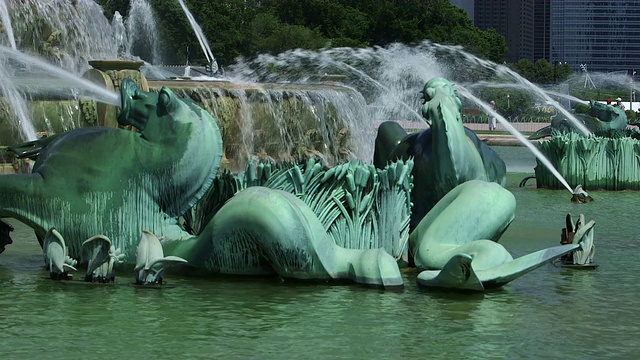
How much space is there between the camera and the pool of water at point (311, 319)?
7.52 meters

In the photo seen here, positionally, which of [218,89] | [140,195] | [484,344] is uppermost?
[218,89]

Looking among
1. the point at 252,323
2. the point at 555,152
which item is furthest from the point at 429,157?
the point at 555,152

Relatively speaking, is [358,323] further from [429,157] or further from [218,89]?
[218,89]

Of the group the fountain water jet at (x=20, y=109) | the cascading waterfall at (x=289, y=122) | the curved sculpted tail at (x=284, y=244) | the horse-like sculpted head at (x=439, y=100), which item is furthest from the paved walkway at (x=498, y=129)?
the curved sculpted tail at (x=284, y=244)

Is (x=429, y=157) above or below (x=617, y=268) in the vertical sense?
above

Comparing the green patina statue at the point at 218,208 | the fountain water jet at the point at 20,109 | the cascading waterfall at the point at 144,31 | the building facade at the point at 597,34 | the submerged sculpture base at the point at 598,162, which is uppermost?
the building facade at the point at 597,34

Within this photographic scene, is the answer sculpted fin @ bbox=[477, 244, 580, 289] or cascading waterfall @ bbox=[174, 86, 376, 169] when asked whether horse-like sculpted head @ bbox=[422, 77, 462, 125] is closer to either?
sculpted fin @ bbox=[477, 244, 580, 289]

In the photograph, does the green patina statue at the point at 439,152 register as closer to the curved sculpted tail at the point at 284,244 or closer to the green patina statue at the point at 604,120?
the curved sculpted tail at the point at 284,244

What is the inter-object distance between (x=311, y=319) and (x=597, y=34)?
627 feet

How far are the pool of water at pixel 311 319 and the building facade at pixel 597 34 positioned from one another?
17921 cm

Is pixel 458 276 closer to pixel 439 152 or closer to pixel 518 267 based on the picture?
pixel 518 267

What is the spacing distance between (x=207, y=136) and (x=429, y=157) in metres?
2.01

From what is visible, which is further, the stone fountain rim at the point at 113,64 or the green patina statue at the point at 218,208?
the stone fountain rim at the point at 113,64

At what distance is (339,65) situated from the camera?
123 feet
